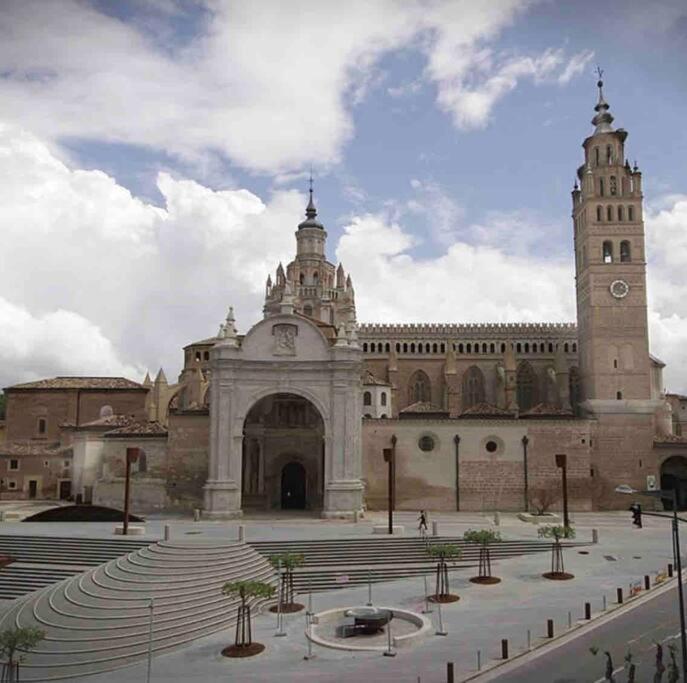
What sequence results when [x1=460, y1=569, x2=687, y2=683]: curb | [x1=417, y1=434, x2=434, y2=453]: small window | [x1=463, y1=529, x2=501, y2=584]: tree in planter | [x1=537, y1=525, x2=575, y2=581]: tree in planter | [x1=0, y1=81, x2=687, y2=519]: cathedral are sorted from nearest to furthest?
[x1=460, y1=569, x2=687, y2=683]: curb
[x1=463, y1=529, x2=501, y2=584]: tree in planter
[x1=537, y1=525, x2=575, y2=581]: tree in planter
[x1=0, y1=81, x2=687, y2=519]: cathedral
[x1=417, y1=434, x2=434, y2=453]: small window

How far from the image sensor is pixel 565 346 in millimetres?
67062

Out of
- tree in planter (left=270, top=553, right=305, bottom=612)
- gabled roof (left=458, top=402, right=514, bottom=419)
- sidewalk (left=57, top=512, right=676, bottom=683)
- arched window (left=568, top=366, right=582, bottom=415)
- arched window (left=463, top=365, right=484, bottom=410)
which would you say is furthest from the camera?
arched window (left=463, top=365, right=484, bottom=410)

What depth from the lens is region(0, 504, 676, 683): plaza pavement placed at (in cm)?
1792

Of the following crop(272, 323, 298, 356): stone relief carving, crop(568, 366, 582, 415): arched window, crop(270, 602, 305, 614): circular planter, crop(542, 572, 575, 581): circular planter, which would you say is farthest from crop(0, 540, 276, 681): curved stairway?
crop(568, 366, 582, 415): arched window

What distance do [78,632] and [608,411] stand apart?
1558 inches

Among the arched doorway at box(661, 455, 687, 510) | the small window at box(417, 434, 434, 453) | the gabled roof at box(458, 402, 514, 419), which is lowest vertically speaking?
the arched doorway at box(661, 455, 687, 510)

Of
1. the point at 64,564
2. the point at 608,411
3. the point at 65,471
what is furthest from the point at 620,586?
the point at 65,471

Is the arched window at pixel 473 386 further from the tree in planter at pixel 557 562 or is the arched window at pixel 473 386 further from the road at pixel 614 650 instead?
the road at pixel 614 650

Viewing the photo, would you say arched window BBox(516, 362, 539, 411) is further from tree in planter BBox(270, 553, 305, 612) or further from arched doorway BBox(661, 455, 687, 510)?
tree in planter BBox(270, 553, 305, 612)

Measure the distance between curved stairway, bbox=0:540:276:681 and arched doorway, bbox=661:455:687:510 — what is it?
33944 millimetres

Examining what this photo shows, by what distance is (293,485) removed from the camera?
46.6 metres

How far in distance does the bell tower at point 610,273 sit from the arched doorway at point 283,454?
67.5ft

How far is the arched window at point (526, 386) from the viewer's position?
6688 cm

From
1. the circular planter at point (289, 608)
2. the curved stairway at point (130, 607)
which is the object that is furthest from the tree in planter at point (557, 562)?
the curved stairway at point (130, 607)
